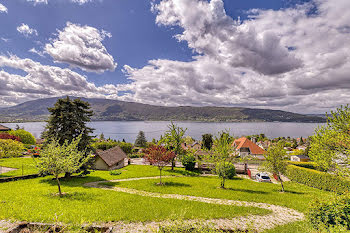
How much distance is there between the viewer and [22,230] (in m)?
9.66

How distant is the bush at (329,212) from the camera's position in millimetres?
8695

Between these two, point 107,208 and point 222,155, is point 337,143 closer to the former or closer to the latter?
point 222,155

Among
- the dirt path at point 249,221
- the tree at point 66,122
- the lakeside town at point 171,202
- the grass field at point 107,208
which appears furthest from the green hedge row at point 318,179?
the tree at point 66,122

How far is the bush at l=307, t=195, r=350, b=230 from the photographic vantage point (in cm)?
870

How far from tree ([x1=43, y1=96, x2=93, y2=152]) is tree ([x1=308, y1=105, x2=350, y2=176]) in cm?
3097

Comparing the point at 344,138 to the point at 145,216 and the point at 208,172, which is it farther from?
the point at 208,172

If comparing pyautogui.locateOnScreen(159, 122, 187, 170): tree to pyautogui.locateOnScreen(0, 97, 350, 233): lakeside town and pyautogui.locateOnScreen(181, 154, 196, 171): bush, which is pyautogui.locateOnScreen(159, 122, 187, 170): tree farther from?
pyautogui.locateOnScreen(0, 97, 350, 233): lakeside town

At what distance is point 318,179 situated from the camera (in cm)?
2808

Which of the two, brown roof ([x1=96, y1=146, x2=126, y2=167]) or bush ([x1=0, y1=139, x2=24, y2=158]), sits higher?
bush ([x1=0, y1=139, x2=24, y2=158])

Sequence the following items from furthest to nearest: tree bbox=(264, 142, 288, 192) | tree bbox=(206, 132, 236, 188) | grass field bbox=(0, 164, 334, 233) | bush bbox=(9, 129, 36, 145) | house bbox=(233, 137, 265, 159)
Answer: bush bbox=(9, 129, 36, 145) → house bbox=(233, 137, 265, 159) → tree bbox=(264, 142, 288, 192) → tree bbox=(206, 132, 236, 188) → grass field bbox=(0, 164, 334, 233)

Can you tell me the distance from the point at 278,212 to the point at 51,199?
21615mm

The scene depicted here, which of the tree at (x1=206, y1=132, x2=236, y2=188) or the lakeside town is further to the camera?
the tree at (x1=206, y1=132, x2=236, y2=188)

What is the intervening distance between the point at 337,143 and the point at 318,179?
63.3 feet

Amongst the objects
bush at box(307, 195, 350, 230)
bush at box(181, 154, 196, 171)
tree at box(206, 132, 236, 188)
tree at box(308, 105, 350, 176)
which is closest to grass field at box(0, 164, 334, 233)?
bush at box(307, 195, 350, 230)
